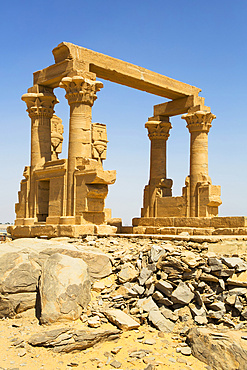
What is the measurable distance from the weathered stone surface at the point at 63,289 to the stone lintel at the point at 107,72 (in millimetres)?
8692

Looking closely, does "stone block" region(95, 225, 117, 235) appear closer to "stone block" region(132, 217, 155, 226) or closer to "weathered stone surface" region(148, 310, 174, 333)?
"stone block" region(132, 217, 155, 226)

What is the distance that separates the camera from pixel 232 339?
7348 mm

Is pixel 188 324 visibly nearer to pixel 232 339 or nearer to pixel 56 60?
pixel 232 339

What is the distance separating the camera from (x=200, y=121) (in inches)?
763

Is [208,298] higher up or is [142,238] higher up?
[142,238]

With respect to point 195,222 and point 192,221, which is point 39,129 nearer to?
point 192,221

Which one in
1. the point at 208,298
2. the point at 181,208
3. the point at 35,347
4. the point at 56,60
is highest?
the point at 56,60

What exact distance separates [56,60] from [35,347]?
12156 millimetres

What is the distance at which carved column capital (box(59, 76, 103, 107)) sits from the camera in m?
15.3

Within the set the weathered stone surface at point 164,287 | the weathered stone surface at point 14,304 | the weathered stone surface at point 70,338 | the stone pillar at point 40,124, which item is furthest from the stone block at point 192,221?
the weathered stone surface at point 70,338

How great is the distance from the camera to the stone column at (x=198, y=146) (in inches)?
754

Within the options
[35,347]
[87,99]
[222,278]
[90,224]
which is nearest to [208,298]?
[222,278]

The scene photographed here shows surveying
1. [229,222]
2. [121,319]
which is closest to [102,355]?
[121,319]

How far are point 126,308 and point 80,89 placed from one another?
9.21 metres
